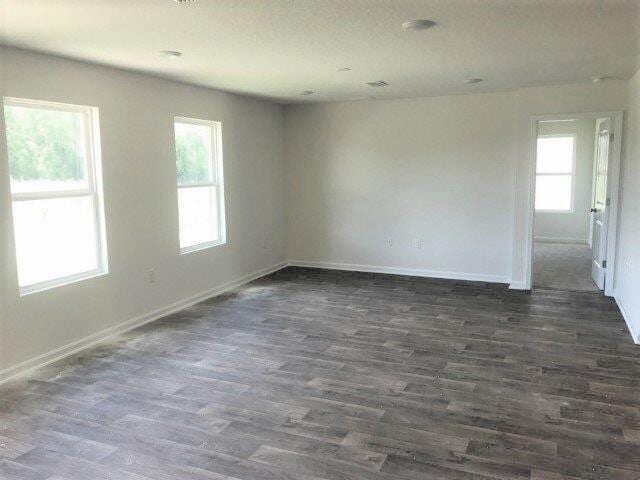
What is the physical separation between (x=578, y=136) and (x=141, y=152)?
7741mm

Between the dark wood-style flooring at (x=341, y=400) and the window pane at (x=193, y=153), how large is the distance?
1.52 m

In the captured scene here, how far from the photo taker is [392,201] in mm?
6980

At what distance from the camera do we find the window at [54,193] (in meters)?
3.79

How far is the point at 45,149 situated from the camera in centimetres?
398

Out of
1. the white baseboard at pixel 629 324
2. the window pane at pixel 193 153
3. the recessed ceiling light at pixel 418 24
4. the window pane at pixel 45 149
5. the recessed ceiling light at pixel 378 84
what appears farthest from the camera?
the window pane at pixel 193 153

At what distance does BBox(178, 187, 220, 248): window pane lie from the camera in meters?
5.57

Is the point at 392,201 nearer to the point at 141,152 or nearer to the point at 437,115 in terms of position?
the point at 437,115

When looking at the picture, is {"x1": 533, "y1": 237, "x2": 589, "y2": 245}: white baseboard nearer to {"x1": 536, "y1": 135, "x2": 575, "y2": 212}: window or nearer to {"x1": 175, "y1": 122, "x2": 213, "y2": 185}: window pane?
{"x1": 536, "y1": 135, "x2": 575, "y2": 212}: window

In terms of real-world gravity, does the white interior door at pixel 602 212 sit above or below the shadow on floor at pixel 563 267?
above

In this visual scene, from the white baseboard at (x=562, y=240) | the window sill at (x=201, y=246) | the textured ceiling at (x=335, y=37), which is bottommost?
the white baseboard at (x=562, y=240)

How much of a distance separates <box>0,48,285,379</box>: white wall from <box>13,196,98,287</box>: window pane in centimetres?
14

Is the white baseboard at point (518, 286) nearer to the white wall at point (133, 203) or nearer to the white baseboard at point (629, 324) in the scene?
the white baseboard at point (629, 324)

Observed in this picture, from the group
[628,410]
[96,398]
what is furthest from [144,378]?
[628,410]

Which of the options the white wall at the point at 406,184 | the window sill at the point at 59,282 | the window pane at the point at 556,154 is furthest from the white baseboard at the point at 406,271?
the window pane at the point at 556,154
